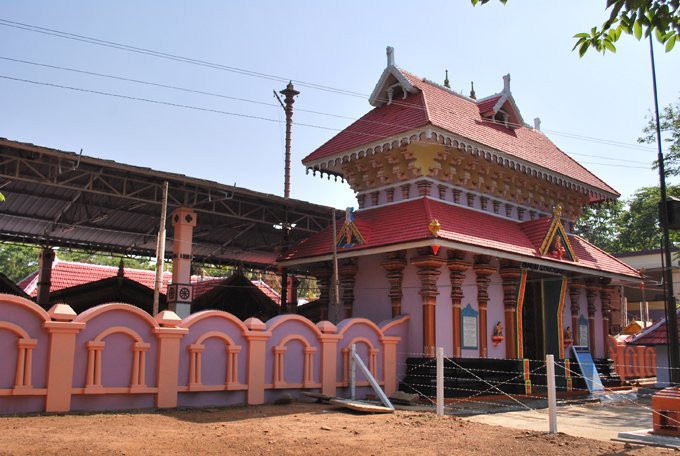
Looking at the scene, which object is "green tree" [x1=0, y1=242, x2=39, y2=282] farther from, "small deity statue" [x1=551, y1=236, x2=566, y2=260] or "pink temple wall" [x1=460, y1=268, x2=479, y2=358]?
"small deity statue" [x1=551, y1=236, x2=566, y2=260]

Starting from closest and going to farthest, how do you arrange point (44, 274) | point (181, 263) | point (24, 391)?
point (24, 391)
point (181, 263)
point (44, 274)

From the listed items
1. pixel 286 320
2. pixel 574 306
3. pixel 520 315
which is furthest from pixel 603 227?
pixel 286 320

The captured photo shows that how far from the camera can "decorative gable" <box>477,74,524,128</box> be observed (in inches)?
704

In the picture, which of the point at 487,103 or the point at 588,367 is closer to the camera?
the point at 588,367

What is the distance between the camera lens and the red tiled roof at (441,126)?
49.9 feet

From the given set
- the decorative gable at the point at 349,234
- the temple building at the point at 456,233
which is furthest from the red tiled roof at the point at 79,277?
the temple building at the point at 456,233

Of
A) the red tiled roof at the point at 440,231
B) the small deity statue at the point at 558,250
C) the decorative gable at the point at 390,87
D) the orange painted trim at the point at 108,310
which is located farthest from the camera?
the decorative gable at the point at 390,87

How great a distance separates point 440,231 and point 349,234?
2675mm

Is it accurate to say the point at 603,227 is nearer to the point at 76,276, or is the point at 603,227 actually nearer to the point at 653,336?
the point at 653,336

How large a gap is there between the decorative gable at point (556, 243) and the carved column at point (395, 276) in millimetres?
3718

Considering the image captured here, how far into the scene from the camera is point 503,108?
18516 millimetres

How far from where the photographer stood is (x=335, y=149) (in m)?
16.7

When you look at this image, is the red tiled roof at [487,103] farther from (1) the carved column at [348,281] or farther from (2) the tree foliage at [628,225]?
(2) the tree foliage at [628,225]

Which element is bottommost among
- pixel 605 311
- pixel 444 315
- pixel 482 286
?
pixel 444 315
